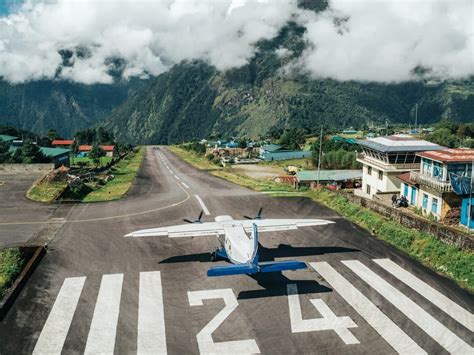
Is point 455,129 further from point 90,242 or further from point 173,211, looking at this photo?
point 90,242

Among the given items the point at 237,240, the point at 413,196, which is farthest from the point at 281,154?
the point at 237,240

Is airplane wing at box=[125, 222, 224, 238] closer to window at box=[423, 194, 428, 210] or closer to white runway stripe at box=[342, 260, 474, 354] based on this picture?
white runway stripe at box=[342, 260, 474, 354]

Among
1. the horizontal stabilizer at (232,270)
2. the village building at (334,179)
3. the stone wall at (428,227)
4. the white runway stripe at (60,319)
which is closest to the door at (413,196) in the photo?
the stone wall at (428,227)

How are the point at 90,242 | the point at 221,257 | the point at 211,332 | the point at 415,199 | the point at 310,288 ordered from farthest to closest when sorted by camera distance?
the point at 415,199, the point at 90,242, the point at 221,257, the point at 310,288, the point at 211,332

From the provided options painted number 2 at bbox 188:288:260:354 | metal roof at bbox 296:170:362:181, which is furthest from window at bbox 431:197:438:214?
metal roof at bbox 296:170:362:181

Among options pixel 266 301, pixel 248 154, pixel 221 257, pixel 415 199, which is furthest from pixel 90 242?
pixel 248 154
